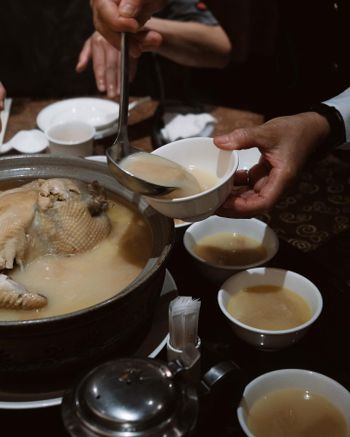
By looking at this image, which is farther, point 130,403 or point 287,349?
point 287,349

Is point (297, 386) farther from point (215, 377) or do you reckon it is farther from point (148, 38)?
point (148, 38)

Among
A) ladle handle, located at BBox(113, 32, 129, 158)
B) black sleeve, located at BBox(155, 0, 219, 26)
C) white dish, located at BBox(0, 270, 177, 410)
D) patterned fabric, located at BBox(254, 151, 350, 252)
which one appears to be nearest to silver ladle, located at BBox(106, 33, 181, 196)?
ladle handle, located at BBox(113, 32, 129, 158)

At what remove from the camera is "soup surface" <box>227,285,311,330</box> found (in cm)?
144

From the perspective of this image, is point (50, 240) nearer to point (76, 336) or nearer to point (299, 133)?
point (76, 336)

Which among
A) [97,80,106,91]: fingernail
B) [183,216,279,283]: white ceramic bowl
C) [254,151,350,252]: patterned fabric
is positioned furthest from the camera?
[97,80,106,91]: fingernail

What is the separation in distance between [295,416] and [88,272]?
62 centimetres

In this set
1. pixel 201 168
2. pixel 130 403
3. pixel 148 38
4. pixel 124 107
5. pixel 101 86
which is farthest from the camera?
pixel 101 86

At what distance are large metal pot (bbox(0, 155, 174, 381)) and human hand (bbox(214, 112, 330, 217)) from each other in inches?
8.3

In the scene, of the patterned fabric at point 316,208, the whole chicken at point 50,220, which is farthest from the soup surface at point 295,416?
the patterned fabric at point 316,208

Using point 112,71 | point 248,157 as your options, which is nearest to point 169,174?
point 248,157

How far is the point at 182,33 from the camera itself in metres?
2.88

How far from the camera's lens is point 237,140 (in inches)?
56.2

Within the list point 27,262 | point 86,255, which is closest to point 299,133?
point 86,255

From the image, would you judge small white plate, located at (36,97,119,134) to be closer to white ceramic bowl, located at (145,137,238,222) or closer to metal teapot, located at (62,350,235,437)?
white ceramic bowl, located at (145,137,238,222)
